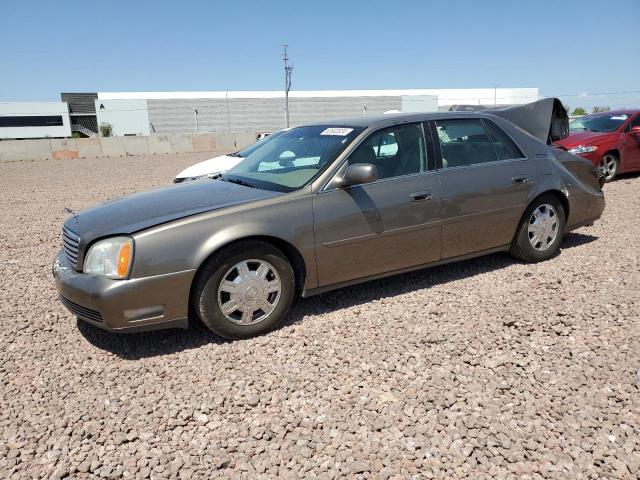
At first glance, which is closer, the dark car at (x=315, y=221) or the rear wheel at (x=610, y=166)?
the dark car at (x=315, y=221)

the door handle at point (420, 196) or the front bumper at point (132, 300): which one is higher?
the door handle at point (420, 196)

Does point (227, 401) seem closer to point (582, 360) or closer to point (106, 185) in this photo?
point (582, 360)

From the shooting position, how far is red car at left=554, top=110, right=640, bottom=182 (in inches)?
415

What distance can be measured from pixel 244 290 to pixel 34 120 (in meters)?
74.4

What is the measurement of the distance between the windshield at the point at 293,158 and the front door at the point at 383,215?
19cm

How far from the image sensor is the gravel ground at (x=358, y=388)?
2.48 m

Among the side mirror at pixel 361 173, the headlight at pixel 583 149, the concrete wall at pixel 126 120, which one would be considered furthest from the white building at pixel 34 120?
the side mirror at pixel 361 173

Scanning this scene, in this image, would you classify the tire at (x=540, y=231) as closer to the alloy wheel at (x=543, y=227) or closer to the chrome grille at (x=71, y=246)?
the alloy wheel at (x=543, y=227)

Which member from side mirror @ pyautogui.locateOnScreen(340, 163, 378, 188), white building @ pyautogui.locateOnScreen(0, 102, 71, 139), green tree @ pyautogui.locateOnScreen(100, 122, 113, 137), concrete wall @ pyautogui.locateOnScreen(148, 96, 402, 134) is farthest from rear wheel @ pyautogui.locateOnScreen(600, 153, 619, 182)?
white building @ pyautogui.locateOnScreen(0, 102, 71, 139)

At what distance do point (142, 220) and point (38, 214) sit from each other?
724 centimetres

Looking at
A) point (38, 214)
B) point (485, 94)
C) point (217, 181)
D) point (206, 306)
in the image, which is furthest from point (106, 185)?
point (485, 94)

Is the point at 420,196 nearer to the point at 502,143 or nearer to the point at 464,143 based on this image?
the point at 464,143

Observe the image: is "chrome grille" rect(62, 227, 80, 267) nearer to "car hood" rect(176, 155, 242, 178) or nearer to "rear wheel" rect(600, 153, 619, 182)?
"car hood" rect(176, 155, 242, 178)

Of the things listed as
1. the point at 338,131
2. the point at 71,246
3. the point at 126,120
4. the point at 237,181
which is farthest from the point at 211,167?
the point at 126,120
